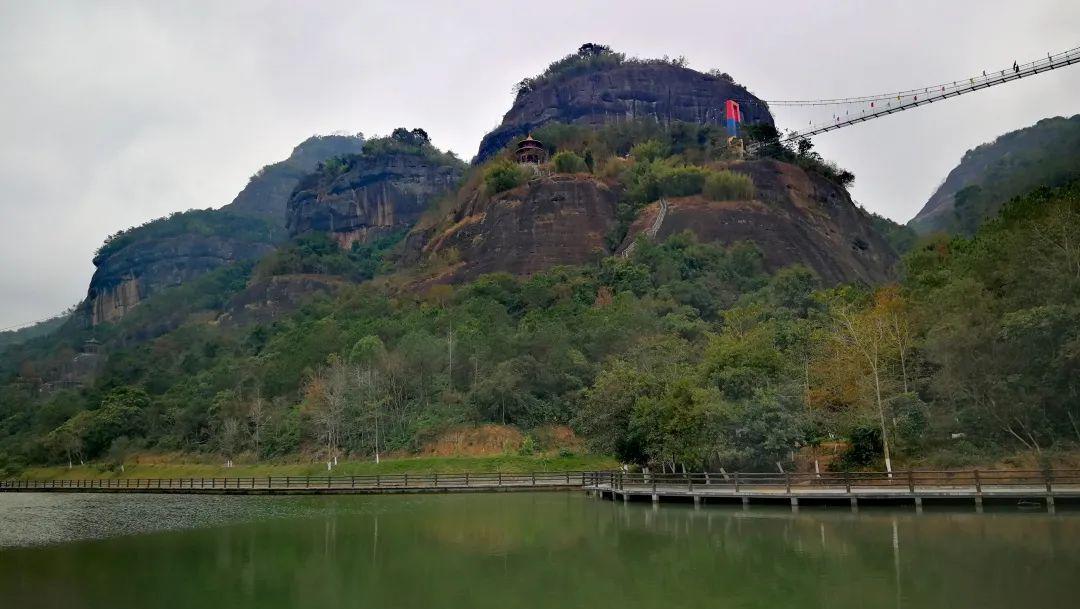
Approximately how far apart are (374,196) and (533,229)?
6525 centimetres

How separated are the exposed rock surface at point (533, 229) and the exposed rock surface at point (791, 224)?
5567 millimetres

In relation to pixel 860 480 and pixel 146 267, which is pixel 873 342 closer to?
pixel 860 480

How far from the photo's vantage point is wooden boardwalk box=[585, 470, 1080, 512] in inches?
995

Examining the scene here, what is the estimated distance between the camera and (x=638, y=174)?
9900 cm

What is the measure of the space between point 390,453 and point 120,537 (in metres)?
27.7

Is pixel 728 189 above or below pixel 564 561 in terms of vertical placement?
above

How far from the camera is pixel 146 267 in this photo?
17312 cm

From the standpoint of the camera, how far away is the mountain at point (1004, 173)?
7700cm

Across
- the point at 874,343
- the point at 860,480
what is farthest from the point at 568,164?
the point at 860,480

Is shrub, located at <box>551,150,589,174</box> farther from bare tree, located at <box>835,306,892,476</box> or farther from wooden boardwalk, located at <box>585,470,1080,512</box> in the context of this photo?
wooden boardwalk, located at <box>585,470,1080,512</box>

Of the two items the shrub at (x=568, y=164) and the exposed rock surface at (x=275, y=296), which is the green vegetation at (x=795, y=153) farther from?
the exposed rock surface at (x=275, y=296)

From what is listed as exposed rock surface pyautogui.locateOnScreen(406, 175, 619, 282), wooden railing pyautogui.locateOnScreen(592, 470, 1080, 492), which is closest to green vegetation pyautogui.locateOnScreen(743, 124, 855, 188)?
exposed rock surface pyautogui.locateOnScreen(406, 175, 619, 282)

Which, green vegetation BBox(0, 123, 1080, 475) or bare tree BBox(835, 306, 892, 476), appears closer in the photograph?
green vegetation BBox(0, 123, 1080, 475)

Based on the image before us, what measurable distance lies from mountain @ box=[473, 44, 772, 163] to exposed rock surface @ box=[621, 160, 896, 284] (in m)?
36.7
